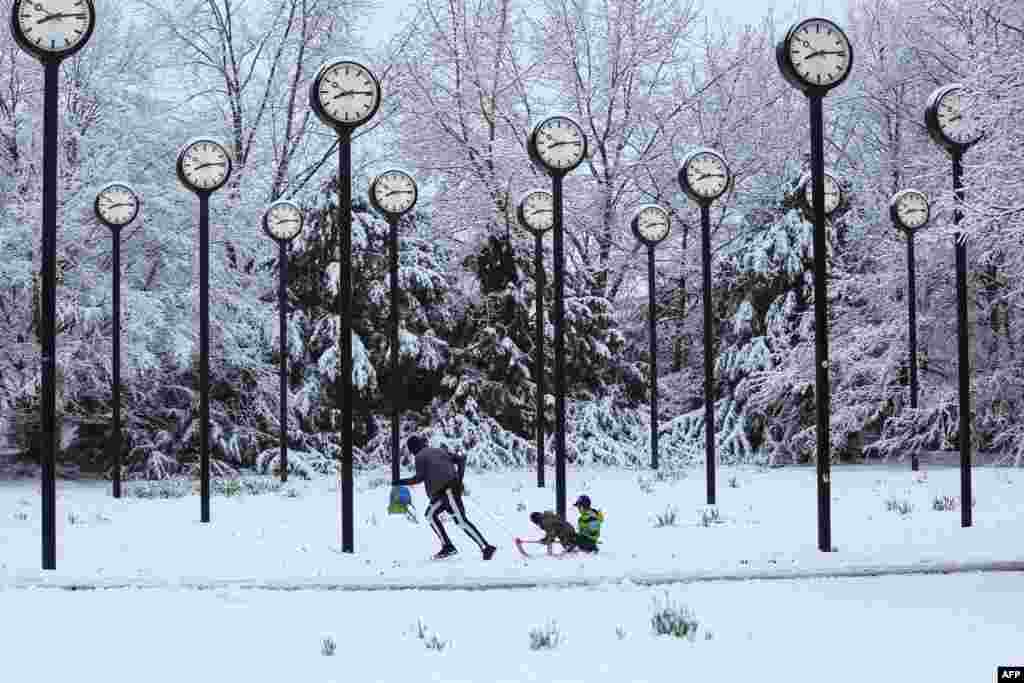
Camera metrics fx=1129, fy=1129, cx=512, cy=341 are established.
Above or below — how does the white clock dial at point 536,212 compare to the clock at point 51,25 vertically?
below

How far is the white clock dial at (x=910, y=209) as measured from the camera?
18859mm

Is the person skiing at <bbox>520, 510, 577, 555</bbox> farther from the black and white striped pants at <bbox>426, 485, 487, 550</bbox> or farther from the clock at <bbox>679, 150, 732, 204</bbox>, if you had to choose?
the clock at <bbox>679, 150, 732, 204</bbox>

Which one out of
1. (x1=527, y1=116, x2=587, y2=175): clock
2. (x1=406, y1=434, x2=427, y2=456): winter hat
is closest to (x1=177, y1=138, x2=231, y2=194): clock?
(x1=527, y1=116, x2=587, y2=175): clock

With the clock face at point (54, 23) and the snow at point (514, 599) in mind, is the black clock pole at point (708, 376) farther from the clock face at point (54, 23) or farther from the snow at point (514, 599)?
the clock face at point (54, 23)

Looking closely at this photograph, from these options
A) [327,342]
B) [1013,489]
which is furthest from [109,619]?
[327,342]

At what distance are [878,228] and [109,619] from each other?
21341 mm

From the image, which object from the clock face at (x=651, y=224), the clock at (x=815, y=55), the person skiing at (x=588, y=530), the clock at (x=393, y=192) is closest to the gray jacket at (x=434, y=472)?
the person skiing at (x=588, y=530)

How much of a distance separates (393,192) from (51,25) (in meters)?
8.16

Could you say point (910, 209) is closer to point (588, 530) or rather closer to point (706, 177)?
point (706, 177)

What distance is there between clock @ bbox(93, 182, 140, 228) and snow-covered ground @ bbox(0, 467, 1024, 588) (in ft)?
14.8

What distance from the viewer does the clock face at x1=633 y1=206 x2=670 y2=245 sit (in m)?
21.3

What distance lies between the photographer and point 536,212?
19.6 meters

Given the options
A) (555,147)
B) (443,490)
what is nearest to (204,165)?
(555,147)

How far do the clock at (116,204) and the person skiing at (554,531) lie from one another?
10.4 meters
